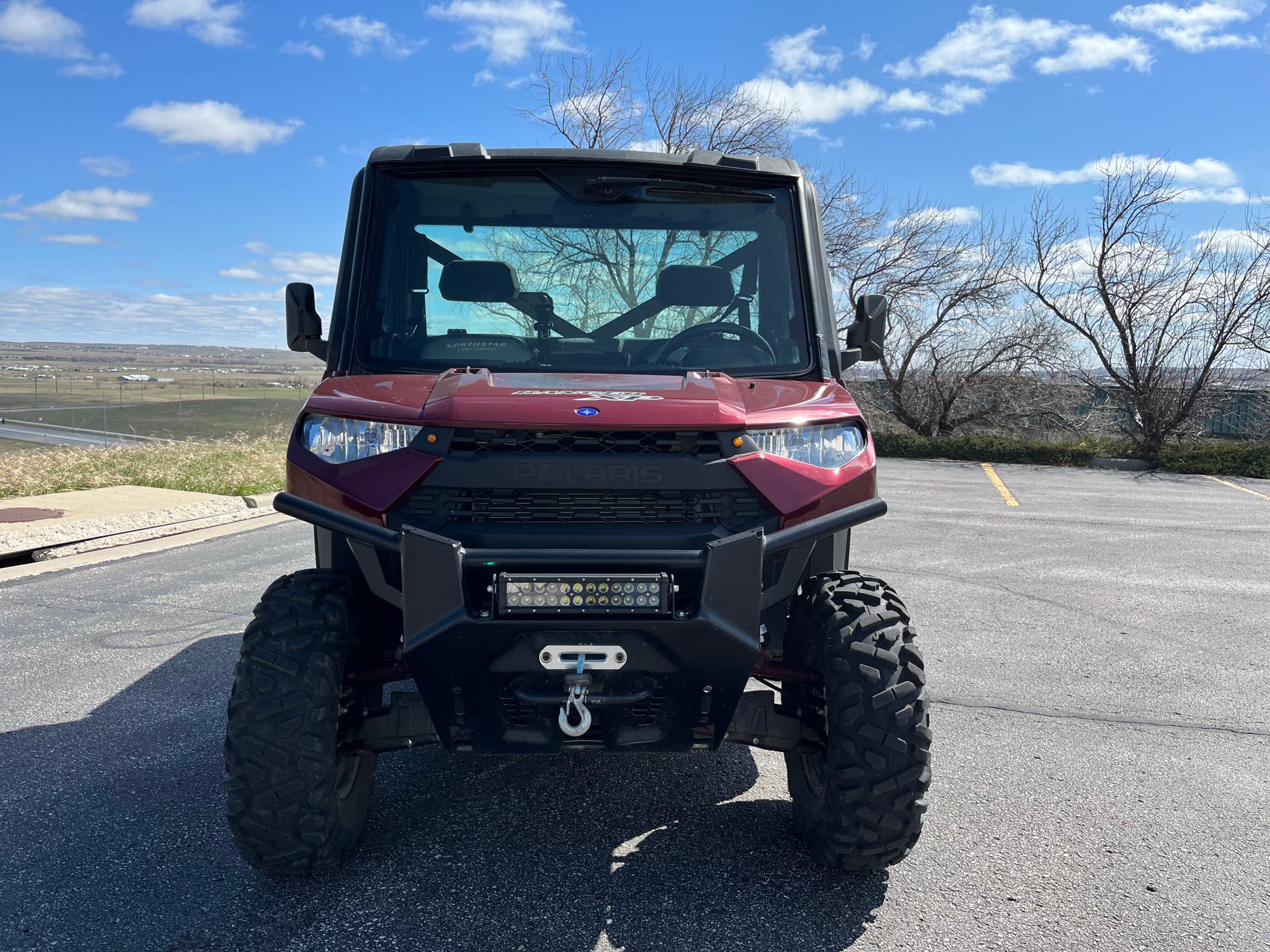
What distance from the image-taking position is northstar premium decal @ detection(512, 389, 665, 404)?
8.87ft

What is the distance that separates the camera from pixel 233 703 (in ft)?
9.05

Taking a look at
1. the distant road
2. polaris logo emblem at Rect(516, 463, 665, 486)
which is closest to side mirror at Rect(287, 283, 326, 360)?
polaris logo emblem at Rect(516, 463, 665, 486)

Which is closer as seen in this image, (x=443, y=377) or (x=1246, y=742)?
(x=443, y=377)

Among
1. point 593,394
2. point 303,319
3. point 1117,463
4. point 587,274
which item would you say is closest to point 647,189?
point 587,274

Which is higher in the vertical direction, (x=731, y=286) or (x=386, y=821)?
(x=731, y=286)

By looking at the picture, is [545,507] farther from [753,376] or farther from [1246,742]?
[1246,742]

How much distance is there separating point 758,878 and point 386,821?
131cm

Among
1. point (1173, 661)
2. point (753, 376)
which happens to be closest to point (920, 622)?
point (1173, 661)

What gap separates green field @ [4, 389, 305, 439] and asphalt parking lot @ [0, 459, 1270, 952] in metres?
40.4

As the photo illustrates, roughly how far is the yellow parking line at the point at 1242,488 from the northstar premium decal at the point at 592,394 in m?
14.9

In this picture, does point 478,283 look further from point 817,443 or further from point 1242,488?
point 1242,488

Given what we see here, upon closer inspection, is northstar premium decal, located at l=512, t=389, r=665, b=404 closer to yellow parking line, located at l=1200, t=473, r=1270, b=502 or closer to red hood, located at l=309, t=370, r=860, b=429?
red hood, located at l=309, t=370, r=860, b=429

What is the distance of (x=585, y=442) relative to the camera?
2.69 meters

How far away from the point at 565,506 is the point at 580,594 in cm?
27
